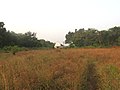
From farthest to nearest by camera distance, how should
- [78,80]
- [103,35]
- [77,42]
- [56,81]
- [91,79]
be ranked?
[77,42], [103,35], [91,79], [56,81], [78,80]

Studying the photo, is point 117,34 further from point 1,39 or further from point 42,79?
point 42,79

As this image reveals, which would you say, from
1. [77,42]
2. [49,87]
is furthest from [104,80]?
[77,42]

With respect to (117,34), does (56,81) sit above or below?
below

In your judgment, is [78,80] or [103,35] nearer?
[78,80]

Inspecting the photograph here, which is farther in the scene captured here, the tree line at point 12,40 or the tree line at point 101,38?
the tree line at point 101,38

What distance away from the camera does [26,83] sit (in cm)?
566

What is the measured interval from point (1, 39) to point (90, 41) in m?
18.5

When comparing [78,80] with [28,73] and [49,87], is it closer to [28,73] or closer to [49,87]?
[49,87]

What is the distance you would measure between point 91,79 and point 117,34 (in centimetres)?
4063

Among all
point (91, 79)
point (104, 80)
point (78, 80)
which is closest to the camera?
point (104, 80)

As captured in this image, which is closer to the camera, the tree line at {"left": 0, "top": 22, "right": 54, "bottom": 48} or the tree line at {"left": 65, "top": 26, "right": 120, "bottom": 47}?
the tree line at {"left": 0, "top": 22, "right": 54, "bottom": 48}

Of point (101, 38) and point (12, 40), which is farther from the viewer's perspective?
point (101, 38)

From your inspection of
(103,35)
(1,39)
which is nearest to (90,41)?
(103,35)

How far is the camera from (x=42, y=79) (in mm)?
6027
